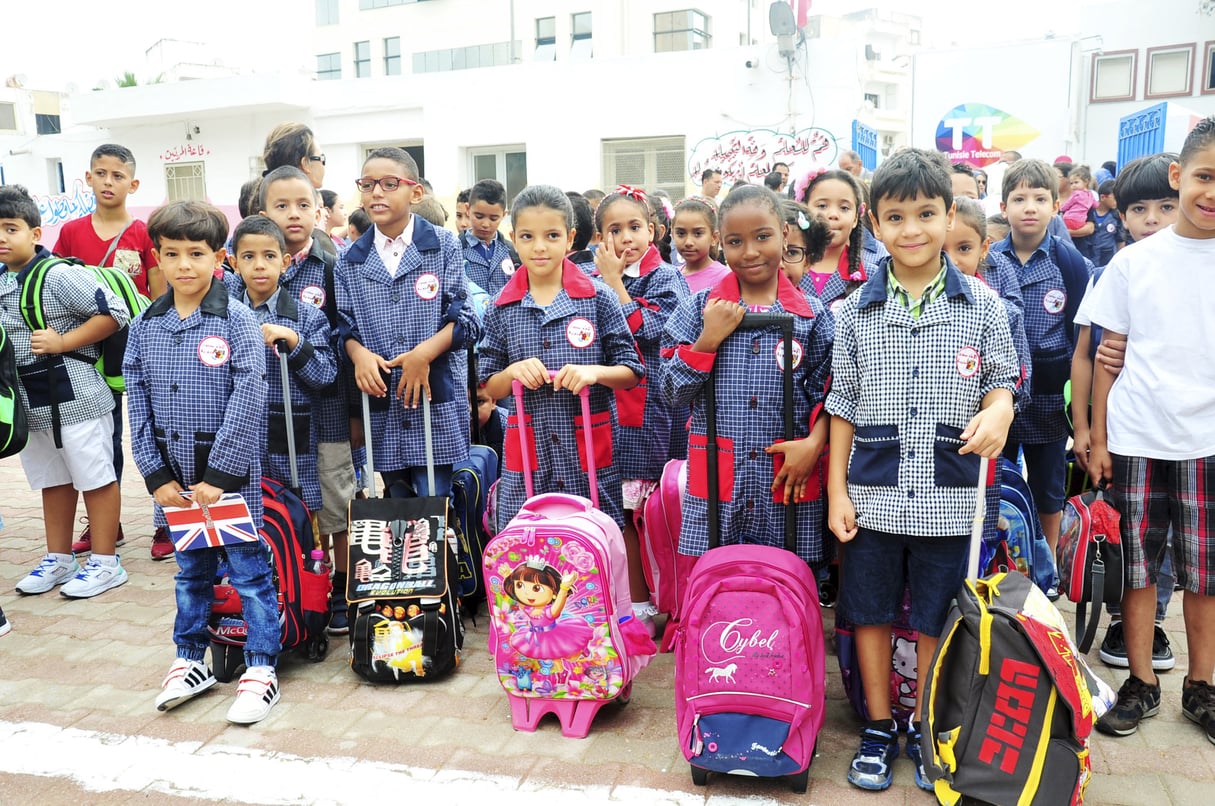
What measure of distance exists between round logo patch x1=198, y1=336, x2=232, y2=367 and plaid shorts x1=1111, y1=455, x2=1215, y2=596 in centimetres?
314

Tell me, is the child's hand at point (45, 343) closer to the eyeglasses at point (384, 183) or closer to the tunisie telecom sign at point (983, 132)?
the eyeglasses at point (384, 183)

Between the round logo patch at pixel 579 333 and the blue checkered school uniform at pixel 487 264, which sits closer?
the round logo patch at pixel 579 333

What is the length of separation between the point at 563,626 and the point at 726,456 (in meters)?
0.77

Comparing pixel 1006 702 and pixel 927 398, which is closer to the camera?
pixel 1006 702

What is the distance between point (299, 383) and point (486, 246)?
2.23 m

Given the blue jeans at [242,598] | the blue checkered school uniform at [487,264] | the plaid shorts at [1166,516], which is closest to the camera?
the plaid shorts at [1166,516]

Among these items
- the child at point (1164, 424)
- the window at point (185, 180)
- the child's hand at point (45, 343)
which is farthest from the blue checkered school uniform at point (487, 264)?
the window at point (185, 180)

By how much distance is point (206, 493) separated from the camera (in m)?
3.27

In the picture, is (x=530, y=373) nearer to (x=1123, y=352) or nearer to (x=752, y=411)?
(x=752, y=411)

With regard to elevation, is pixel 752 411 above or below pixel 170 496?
above

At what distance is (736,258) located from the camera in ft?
9.73

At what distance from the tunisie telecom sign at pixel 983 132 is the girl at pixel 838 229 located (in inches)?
433

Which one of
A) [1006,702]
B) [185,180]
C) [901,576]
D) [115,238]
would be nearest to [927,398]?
[901,576]

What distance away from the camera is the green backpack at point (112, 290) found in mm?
4266
